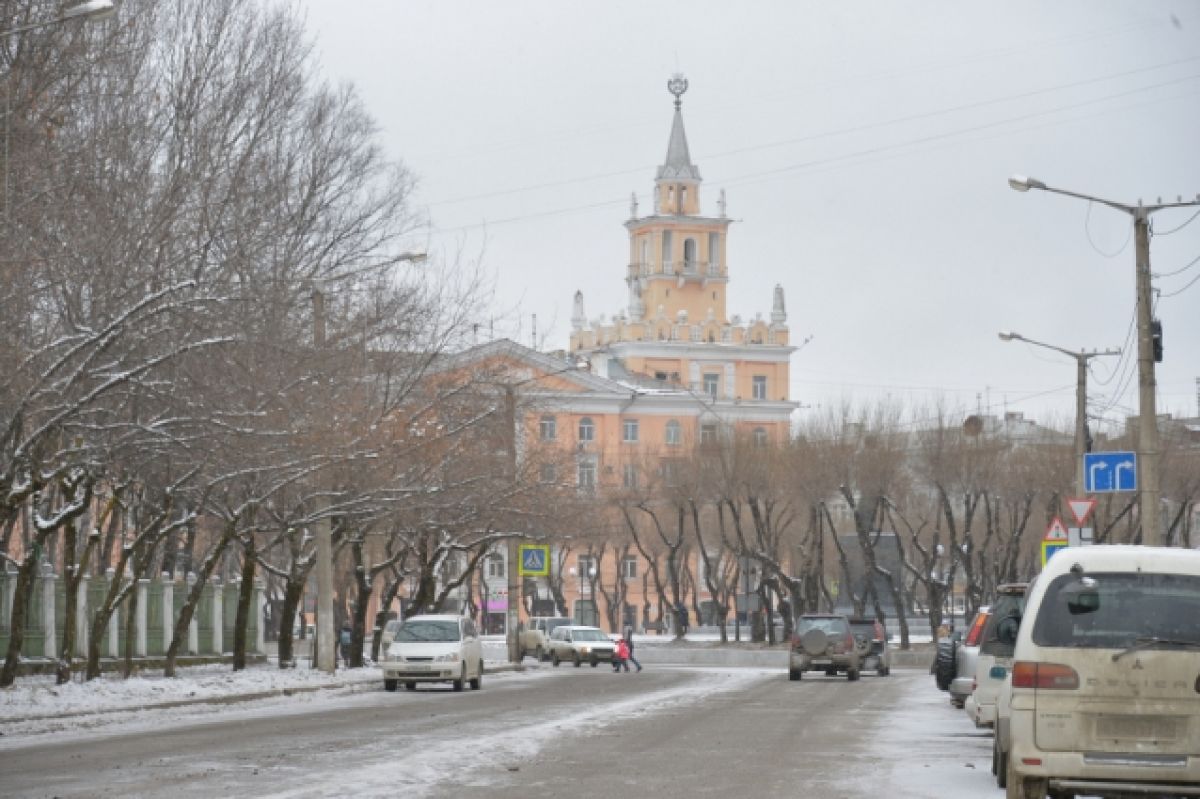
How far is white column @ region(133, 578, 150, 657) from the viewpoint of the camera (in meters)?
43.6

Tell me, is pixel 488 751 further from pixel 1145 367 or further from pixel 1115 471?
pixel 1115 471

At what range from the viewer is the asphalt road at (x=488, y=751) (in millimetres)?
16953

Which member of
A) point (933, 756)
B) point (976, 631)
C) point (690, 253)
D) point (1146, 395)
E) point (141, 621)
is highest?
point (690, 253)

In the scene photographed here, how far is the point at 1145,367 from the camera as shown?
3017cm

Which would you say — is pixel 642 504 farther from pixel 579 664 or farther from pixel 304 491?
pixel 304 491

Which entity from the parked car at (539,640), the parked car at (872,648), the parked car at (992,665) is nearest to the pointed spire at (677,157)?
the parked car at (539,640)

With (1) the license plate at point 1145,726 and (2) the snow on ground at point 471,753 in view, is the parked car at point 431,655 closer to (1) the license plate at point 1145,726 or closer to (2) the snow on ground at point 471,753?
(2) the snow on ground at point 471,753

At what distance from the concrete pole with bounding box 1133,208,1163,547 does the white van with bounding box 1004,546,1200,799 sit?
1703 cm

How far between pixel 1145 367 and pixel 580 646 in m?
39.4

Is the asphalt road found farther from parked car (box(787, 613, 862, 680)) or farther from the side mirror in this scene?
parked car (box(787, 613, 862, 680))

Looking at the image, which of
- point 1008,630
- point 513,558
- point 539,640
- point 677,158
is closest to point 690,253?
point 677,158

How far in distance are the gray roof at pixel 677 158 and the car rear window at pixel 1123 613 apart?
Answer: 116861mm

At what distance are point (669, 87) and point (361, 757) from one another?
360 feet

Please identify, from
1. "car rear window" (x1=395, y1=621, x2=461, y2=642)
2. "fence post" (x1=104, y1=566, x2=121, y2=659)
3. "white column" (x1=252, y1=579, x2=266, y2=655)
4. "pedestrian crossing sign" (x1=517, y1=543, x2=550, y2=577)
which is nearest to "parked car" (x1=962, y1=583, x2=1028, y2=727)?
"car rear window" (x1=395, y1=621, x2=461, y2=642)
